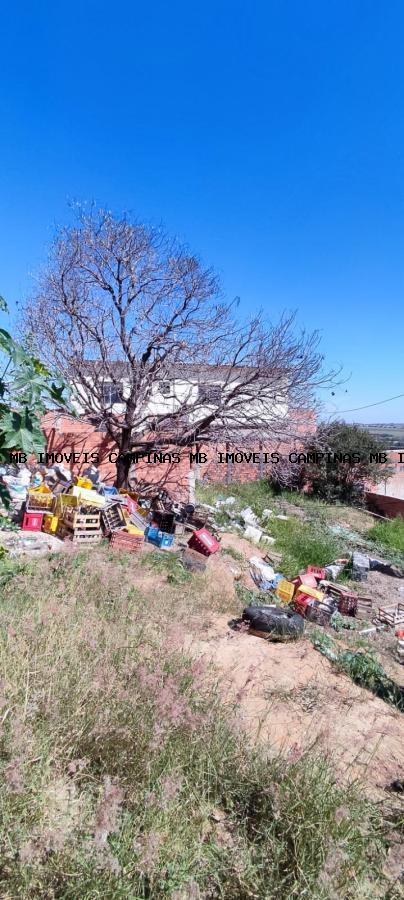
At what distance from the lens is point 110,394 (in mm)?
9688

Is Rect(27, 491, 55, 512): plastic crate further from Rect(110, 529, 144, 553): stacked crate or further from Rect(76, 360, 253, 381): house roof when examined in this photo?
Rect(76, 360, 253, 381): house roof

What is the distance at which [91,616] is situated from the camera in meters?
3.13

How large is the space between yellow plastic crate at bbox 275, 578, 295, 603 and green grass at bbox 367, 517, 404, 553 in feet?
17.7

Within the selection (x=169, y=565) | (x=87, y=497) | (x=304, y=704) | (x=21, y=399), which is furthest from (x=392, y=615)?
(x=21, y=399)

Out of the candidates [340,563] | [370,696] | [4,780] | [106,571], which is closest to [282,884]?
[4,780]

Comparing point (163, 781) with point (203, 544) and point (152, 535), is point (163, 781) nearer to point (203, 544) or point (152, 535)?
point (203, 544)

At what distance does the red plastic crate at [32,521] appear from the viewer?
20.6ft

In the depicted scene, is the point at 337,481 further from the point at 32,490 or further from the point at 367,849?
the point at 367,849

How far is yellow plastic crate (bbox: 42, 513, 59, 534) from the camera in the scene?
6285 mm

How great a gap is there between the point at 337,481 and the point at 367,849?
1424 centimetres

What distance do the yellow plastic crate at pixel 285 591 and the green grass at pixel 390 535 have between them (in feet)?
17.7

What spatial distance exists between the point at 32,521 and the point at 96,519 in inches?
37.5

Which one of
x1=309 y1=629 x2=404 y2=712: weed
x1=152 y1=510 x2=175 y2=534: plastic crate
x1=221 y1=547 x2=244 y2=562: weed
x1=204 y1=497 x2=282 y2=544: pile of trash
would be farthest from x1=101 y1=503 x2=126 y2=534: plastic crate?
x1=309 y1=629 x2=404 y2=712: weed

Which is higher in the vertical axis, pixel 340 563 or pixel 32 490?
pixel 32 490
